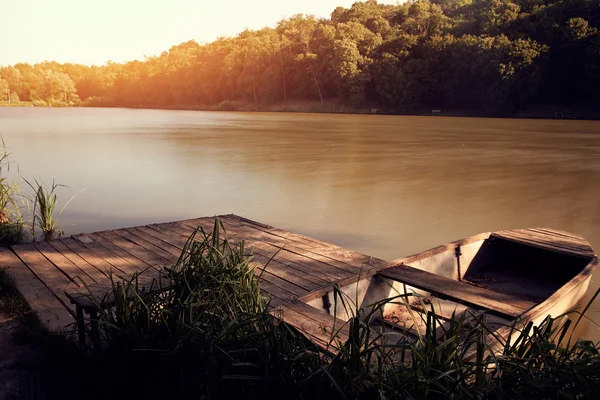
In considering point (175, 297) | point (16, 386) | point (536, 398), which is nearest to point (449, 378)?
point (536, 398)

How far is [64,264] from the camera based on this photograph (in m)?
3.72

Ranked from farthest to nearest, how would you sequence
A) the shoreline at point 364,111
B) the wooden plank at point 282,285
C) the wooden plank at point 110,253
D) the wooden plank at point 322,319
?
1. the shoreline at point 364,111
2. the wooden plank at point 110,253
3. the wooden plank at point 282,285
4. the wooden plank at point 322,319

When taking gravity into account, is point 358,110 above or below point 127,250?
above

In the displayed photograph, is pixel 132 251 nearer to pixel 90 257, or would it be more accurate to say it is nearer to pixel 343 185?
pixel 90 257

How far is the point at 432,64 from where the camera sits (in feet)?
129

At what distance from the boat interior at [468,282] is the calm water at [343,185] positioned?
450mm

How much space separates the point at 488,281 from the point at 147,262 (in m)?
2.74

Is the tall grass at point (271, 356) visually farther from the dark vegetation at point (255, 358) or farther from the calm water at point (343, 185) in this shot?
the calm water at point (343, 185)

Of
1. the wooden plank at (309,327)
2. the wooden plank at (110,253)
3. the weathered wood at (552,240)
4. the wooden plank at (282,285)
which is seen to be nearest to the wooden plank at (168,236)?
the wooden plank at (110,253)

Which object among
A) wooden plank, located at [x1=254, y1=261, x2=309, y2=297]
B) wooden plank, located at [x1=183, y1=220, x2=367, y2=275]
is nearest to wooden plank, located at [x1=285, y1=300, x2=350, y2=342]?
wooden plank, located at [x1=254, y1=261, x2=309, y2=297]

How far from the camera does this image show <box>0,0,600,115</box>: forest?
1286 inches

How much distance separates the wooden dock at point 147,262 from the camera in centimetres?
301

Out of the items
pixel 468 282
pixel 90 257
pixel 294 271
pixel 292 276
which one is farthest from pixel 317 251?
pixel 90 257

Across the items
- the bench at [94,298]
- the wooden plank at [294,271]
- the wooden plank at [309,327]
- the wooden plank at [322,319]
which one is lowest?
the wooden plank at [294,271]
